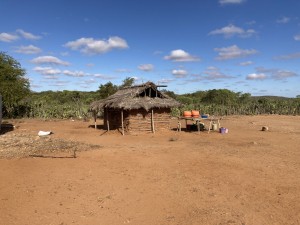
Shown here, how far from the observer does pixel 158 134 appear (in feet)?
63.9

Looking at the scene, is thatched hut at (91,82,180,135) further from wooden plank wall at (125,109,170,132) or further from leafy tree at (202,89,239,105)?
leafy tree at (202,89,239,105)

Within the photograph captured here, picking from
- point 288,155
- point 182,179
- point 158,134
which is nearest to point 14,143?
point 158,134

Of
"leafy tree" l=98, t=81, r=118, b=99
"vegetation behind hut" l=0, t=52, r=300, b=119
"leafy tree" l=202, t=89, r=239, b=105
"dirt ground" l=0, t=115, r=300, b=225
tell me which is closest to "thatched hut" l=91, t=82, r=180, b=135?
"dirt ground" l=0, t=115, r=300, b=225

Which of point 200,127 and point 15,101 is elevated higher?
point 15,101

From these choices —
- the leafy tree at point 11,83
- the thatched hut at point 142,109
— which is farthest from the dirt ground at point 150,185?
the leafy tree at point 11,83

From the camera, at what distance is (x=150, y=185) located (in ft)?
27.7

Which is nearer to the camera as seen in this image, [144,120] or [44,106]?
[144,120]

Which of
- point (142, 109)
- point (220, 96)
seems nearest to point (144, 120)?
point (142, 109)

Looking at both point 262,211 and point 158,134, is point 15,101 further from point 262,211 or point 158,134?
point 262,211

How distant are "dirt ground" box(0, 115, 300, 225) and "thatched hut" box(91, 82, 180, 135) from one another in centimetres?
518

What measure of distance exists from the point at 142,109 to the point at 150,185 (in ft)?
38.2

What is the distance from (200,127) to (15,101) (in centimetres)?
1838

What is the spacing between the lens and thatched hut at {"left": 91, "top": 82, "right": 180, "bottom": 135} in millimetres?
19234

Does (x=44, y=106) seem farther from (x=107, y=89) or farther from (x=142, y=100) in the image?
(x=142, y=100)
